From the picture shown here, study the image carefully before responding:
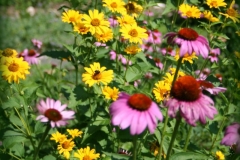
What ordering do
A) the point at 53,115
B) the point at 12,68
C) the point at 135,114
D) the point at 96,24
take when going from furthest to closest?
the point at 96,24 < the point at 12,68 < the point at 53,115 < the point at 135,114

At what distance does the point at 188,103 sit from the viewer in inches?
44.3

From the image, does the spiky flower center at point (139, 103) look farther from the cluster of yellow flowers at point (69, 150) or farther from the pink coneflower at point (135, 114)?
the cluster of yellow flowers at point (69, 150)

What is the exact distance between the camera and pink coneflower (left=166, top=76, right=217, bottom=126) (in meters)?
1.10

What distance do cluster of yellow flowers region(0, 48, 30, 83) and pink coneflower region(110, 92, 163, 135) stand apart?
637mm

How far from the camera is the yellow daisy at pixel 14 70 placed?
1620mm

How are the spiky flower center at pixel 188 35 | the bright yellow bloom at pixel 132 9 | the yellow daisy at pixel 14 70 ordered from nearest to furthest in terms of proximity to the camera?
the spiky flower center at pixel 188 35 < the yellow daisy at pixel 14 70 < the bright yellow bloom at pixel 132 9

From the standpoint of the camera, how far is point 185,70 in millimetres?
2045

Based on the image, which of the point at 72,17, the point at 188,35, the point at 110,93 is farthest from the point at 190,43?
the point at 72,17

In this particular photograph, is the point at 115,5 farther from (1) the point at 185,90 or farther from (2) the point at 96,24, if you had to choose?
(1) the point at 185,90

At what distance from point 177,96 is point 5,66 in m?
0.84

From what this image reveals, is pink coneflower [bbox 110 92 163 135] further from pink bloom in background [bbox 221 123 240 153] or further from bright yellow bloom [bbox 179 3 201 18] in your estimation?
bright yellow bloom [bbox 179 3 201 18]

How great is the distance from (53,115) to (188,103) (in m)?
0.42

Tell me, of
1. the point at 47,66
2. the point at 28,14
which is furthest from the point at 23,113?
the point at 28,14

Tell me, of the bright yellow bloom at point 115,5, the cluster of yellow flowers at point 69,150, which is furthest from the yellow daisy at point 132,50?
the cluster of yellow flowers at point 69,150
